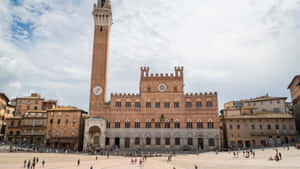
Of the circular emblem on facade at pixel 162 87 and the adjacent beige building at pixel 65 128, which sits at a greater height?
the circular emblem on facade at pixel 162 87

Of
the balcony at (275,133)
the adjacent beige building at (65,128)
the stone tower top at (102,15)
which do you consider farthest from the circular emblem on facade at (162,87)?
the balcony at (275,133)

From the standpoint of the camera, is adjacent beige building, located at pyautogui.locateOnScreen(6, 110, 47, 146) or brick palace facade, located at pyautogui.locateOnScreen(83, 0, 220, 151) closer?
brick palace facade, located at pyautogui.locateOnScreen(83, 0, 220, 151)

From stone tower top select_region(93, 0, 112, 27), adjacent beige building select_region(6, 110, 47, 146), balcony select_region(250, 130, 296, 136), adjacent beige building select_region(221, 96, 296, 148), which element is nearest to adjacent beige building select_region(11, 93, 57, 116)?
adjacent beige building select_region(6, 110, 47, 146)

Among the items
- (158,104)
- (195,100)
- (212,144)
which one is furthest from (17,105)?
(212,144)

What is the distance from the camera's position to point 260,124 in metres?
52.9

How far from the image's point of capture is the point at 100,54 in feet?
188

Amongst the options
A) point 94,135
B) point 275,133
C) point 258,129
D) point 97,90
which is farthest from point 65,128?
point 275,133

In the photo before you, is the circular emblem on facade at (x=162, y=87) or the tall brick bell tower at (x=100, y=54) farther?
the circular emblem on facade at (x=162, y=87)

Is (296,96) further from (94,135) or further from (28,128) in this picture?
(28,128)

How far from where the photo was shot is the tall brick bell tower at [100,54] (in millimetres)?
54156

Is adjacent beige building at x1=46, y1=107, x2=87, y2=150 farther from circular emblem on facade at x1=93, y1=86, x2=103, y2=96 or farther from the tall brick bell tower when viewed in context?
circular emblem on facade at x1=93, y1=86, x2=103, y2=96

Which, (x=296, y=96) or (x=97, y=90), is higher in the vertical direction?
(x=97, y=90)

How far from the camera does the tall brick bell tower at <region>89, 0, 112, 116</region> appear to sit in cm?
5416

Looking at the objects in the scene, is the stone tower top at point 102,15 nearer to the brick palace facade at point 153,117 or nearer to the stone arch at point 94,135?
the brick palace facade at point 153,117
